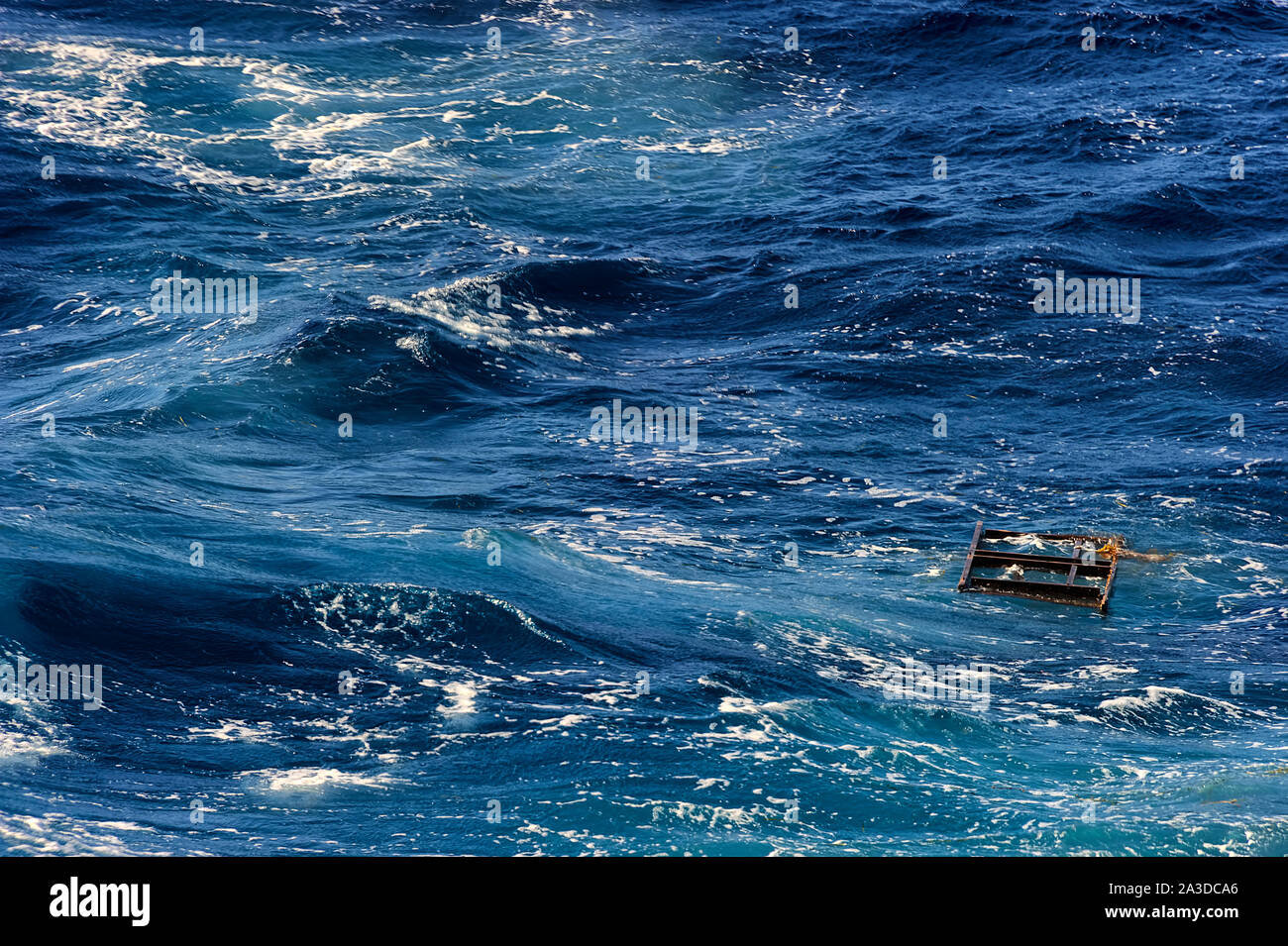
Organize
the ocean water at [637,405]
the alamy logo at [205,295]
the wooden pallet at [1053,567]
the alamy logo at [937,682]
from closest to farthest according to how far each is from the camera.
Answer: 1. the ocean water at [637,405]
2. the alamy logo at [937,682]
3. the wooden pallet at [1053,567]
4. the alamy logo at [205,295]

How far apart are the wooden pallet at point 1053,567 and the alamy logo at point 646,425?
8.84m

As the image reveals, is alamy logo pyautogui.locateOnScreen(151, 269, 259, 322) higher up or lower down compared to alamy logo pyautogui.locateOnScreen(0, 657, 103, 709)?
higher up

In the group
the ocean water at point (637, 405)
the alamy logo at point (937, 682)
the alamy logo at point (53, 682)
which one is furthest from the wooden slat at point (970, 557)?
the alamy logo at point (53, 682)

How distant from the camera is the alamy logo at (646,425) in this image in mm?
36644

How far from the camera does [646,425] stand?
122 feet

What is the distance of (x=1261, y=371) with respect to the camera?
3953 cm

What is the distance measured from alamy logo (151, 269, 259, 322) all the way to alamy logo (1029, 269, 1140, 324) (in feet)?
79.8

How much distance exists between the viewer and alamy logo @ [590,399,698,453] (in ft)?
120

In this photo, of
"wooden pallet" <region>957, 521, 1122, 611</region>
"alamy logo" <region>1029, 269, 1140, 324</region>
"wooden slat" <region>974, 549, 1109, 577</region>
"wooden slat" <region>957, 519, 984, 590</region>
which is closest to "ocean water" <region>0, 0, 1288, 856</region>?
"alamy logo" <region>1029, 269, 1140, 324</region>

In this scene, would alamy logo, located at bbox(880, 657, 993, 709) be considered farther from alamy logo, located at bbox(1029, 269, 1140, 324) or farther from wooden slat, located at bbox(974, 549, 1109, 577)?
alamy logo, located at bbox(1029, 269, 1140, 324)

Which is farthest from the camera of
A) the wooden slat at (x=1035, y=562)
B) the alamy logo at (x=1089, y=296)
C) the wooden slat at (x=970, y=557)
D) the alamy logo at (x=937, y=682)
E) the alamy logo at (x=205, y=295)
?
the alamy logo at (x=205, y=295)

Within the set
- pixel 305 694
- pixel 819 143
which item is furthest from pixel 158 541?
pixel 819 143

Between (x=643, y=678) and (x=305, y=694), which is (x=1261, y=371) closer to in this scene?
(x=643, y=678)

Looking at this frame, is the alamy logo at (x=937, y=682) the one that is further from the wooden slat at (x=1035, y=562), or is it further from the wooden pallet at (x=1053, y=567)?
the wooden slat at (x=1035, y=562)
